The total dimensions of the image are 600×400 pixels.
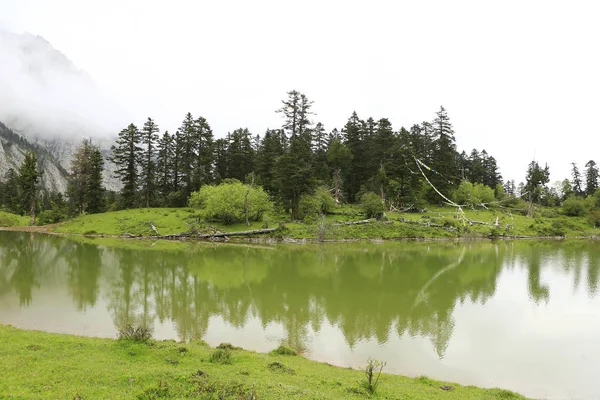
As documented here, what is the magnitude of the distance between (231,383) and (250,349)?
441cm

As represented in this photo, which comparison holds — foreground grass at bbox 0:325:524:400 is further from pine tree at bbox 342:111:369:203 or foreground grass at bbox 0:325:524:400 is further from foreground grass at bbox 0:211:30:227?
foreground grass at bbox 0:211:30:227

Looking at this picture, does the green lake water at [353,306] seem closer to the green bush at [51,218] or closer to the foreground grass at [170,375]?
the foreground grass at [170,375]

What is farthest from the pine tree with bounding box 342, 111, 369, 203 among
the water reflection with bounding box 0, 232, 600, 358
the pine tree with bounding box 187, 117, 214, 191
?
the water reflection with bounding box 0, 232, 600, 358

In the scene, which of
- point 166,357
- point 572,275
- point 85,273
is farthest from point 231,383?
point 572,275

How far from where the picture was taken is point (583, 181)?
102062 mm

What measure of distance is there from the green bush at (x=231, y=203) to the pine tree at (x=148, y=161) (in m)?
12.9

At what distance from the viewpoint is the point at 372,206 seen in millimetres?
48469

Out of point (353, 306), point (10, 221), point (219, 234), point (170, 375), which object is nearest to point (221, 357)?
point (170, 375)

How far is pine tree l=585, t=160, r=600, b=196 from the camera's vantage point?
98812 millimetres

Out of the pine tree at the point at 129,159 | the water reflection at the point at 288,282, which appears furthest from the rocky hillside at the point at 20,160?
the water reflection at the point at 288,282

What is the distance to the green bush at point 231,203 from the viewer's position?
46.7 meters

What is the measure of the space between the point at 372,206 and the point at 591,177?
88.1 m

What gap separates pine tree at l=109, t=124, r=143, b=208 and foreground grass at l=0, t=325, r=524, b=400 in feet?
166

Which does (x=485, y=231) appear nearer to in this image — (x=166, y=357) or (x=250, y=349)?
(x=250, y=349)
